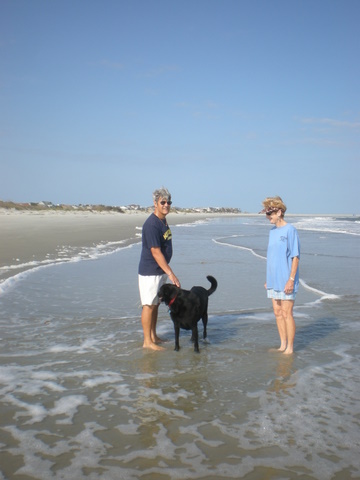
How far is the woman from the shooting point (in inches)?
197

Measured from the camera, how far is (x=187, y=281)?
9648 millimetres

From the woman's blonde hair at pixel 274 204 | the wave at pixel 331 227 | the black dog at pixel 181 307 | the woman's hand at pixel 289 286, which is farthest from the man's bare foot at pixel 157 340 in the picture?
the wave at pixel 331 227

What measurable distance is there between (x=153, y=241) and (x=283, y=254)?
155cm

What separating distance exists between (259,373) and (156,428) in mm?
1543

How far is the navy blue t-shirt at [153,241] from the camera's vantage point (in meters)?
5.24

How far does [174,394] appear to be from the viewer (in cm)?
392

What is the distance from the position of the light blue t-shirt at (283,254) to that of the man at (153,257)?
4.03 ft

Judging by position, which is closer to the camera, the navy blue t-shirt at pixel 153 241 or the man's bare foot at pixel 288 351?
the man's bare foot at pixel 288 351

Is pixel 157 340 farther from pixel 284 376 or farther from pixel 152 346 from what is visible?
pixel 284 376

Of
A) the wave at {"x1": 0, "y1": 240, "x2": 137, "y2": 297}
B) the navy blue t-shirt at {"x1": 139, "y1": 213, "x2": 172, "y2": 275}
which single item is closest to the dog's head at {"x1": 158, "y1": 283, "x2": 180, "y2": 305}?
the navy blue t-shirt at {"x1": 139, "y1": 213, "x2": 172, "y2": 275}

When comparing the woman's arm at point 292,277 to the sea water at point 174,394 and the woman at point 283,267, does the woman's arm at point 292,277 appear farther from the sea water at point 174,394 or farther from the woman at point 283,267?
the sea water at point 174,394

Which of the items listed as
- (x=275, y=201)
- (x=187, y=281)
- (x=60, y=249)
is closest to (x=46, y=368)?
(x=275, y=201)

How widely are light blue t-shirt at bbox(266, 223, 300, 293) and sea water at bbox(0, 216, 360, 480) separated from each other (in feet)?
2.86

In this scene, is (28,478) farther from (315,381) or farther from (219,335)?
(219,335)
